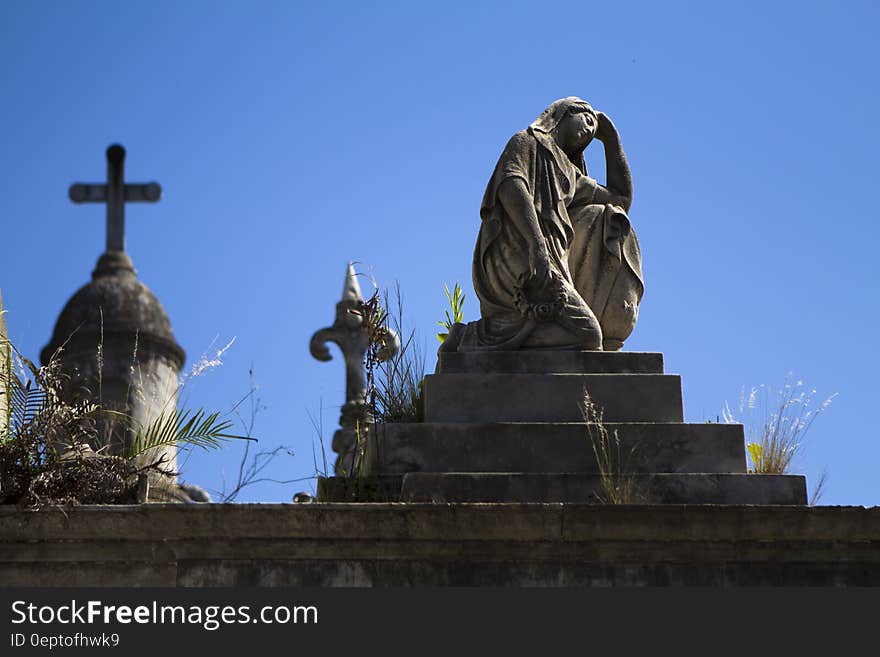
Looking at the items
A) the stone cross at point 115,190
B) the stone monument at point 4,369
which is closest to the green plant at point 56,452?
the stone monument at point 4,369

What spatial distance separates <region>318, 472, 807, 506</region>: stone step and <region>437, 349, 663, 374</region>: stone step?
2.78 feet

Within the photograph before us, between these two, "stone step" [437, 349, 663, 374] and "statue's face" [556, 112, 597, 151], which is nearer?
"stone step" [437, 349, 663, 374]

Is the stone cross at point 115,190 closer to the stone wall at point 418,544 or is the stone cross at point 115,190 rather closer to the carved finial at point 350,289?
the carved finial at point 350,289

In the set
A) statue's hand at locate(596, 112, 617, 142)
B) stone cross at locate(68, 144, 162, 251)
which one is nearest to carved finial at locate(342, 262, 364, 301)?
stone cross at locate(68, 144, 162, 251)

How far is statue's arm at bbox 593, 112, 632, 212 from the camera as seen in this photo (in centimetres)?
1055

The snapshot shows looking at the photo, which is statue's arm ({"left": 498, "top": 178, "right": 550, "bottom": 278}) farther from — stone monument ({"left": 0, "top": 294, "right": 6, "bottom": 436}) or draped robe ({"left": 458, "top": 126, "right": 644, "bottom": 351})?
stone monument ({"left": 0, "top": 294, "right": 6, "bottom": 436})

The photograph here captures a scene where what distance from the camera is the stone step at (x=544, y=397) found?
371 inches

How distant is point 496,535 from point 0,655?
2.70 metres

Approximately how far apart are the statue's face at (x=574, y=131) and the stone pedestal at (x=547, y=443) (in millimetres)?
1668

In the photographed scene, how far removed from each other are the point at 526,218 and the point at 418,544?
Result: 96.8 inches

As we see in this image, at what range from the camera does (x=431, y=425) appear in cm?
924

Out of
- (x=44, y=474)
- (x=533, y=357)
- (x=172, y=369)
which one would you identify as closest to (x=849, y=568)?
(x=533, y=357)

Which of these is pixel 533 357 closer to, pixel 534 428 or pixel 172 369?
pixel 534 428

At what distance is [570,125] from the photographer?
1054cm
